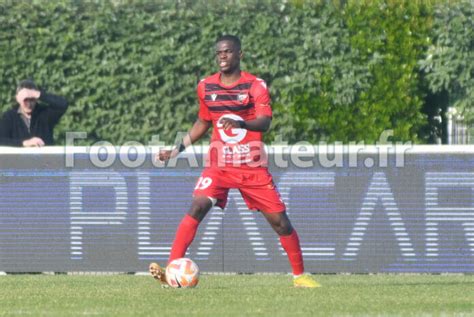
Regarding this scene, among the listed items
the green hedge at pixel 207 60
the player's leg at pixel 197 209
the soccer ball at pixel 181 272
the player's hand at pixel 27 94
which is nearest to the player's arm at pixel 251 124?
the player's leg at pixel 197 209

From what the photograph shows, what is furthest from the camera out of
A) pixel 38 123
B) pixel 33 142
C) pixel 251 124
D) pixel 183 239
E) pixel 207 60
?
pixel 207 60

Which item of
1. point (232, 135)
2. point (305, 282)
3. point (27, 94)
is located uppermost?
point (27, 94)

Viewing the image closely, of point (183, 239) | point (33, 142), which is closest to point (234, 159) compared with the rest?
point (183, 239)

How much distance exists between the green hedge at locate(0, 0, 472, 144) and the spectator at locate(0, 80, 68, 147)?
143 cm

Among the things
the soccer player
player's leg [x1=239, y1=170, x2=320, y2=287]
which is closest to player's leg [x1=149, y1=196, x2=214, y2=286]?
the soccer player

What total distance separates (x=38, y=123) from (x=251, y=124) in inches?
191

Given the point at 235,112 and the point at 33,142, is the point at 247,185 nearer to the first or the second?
the point at 235,112

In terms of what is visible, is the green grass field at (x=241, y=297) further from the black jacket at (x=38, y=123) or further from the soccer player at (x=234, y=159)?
the black jacket at (x=38, y=123)

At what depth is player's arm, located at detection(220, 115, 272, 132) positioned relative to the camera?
34.6 ft

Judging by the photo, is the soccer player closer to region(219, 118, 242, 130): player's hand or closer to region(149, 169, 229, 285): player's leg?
region(149, 169, 229, 285): player's leg

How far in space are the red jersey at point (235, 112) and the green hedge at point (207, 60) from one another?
4.92 meters

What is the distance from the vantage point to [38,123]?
1518 centimetres

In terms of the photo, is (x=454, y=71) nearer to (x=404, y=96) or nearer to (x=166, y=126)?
(x=404, y=96)

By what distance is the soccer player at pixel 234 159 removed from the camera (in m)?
11.4
